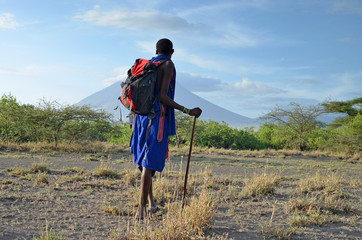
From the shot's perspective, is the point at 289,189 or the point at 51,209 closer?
the point at 51,209

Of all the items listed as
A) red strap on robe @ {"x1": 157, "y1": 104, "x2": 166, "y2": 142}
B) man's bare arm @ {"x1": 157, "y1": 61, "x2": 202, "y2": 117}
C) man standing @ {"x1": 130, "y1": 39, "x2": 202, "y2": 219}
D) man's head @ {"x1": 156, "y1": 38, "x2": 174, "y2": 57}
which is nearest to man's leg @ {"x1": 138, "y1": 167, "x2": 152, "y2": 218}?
man standing @ {"x1": 130, "y1": 39, "x2": 202, "y2": 219}

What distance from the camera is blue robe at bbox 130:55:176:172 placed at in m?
4.12

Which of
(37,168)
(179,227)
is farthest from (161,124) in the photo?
(37,168)

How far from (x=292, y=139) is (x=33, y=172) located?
19.8m

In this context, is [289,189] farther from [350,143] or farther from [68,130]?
[350,143]

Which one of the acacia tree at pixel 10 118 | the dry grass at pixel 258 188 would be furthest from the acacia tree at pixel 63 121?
the dry grass at pixel 258 188

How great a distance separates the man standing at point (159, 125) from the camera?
13.5 ft

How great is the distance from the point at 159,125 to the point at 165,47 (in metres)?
0.99

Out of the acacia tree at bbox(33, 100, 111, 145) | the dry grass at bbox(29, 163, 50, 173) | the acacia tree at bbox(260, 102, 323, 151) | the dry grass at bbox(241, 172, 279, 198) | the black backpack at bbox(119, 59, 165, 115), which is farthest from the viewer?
the acacia tree at bbox(260, 102, 323, 151)

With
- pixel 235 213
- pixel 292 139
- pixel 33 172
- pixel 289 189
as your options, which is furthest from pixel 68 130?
pixel 292 139

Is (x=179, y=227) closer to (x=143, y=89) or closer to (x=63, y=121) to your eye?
(x=143, y=89)

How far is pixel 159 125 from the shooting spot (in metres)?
4.11

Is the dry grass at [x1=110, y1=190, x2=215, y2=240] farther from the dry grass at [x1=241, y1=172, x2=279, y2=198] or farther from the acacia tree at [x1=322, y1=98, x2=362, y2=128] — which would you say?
the acacia tree at [x1=322, y1=98, x2=362, y2=128]

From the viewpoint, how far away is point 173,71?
429 cm
